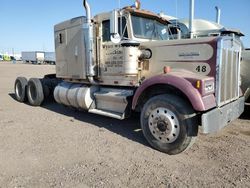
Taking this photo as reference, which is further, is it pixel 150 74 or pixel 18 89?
pixel 18 89

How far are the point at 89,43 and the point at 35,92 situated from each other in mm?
3688

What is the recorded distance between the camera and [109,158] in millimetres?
4336

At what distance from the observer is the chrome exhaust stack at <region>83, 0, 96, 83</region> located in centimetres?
607

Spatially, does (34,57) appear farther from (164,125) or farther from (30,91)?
(164,125)

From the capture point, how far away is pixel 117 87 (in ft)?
20.2

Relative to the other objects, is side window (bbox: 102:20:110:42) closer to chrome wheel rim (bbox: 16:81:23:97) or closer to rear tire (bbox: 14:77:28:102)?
rear tire (bbox: 14:77:28:102)

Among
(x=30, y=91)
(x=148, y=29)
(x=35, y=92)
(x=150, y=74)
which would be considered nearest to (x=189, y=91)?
(x=150, y=74)

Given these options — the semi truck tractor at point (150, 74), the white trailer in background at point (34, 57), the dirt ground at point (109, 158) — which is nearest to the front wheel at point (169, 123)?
the semi truck tractor at point (150, 74)

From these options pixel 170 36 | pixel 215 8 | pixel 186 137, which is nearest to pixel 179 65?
pixel 186 137

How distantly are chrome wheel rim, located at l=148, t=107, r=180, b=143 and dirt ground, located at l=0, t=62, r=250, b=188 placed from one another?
0.32m

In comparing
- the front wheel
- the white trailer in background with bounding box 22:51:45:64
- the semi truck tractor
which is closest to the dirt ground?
the front wheel

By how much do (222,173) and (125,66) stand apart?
9.35 ft

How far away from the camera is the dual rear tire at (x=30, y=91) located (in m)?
8.66

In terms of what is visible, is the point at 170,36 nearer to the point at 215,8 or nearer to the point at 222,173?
the point at 222,173
